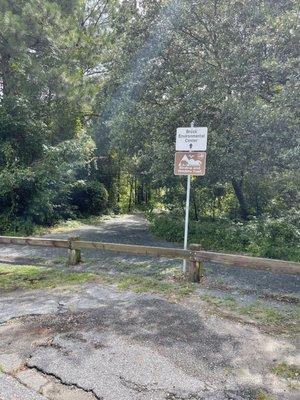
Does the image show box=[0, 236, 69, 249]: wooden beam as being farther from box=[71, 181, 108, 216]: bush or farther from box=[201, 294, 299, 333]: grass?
box=[71, 181, 108, 216]: bush

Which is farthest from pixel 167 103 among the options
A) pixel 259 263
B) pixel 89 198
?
pixel 89 198

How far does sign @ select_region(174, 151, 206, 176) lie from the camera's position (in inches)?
220

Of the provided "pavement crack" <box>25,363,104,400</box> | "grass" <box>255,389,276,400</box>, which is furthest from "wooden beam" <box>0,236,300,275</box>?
"pavement crack" <box>25,363,104,400</box>

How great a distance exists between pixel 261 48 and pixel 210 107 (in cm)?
171

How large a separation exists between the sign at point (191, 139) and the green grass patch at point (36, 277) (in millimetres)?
2652

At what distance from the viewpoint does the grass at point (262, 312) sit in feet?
12.9

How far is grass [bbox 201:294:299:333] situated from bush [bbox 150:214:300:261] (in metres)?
2.97

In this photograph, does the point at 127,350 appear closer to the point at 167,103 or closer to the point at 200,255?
the point at 200,255

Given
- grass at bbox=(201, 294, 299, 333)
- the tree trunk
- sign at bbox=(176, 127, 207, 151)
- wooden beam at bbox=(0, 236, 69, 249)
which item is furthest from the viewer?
the tree trunk

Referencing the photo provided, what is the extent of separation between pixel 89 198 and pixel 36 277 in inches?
453

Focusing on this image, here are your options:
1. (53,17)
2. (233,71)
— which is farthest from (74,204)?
(233,71)

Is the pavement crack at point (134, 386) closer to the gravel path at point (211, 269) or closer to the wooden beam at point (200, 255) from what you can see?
the wooden beam at point (200, 255)

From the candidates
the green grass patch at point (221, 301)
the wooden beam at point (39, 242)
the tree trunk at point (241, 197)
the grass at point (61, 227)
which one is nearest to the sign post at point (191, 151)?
the green grass patch at point (221, 301)

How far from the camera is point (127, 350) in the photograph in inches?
127
